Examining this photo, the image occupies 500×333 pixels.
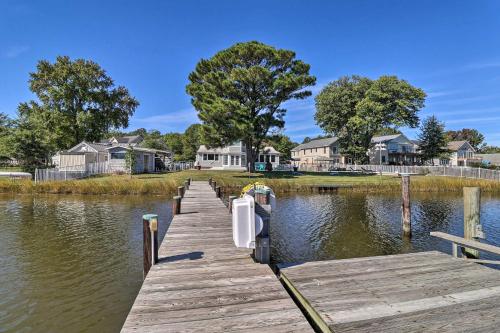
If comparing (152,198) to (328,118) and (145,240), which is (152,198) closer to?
(145,240)

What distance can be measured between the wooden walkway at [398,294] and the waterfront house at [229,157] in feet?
122

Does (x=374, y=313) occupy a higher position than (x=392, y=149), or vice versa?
(x=392, y=149)

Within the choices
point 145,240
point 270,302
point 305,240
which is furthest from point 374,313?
point 305,240

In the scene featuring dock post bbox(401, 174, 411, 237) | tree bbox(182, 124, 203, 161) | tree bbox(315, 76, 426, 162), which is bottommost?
dock post bbox(401, 174, 411, 237)

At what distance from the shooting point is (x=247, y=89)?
30.6 metres

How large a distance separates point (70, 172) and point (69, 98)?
16.4 m

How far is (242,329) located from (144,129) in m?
131

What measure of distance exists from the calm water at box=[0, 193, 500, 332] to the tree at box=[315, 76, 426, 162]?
29614mm

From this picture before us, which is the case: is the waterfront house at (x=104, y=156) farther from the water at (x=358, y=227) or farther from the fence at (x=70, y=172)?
the water at (x=358, y=227)

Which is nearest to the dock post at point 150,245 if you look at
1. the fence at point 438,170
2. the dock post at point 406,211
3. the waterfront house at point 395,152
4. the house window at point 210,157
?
the dock post at point 406,211

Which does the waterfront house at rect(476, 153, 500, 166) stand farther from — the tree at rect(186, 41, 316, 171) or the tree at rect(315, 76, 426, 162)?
the tree at rect(186, 41, 316, 171)

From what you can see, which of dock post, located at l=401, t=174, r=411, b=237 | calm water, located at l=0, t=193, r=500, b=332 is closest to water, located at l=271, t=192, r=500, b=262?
calm water, located at l=0, t=193, r=500, b=332

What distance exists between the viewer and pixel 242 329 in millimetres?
3104

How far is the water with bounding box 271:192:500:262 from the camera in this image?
31.5ft
